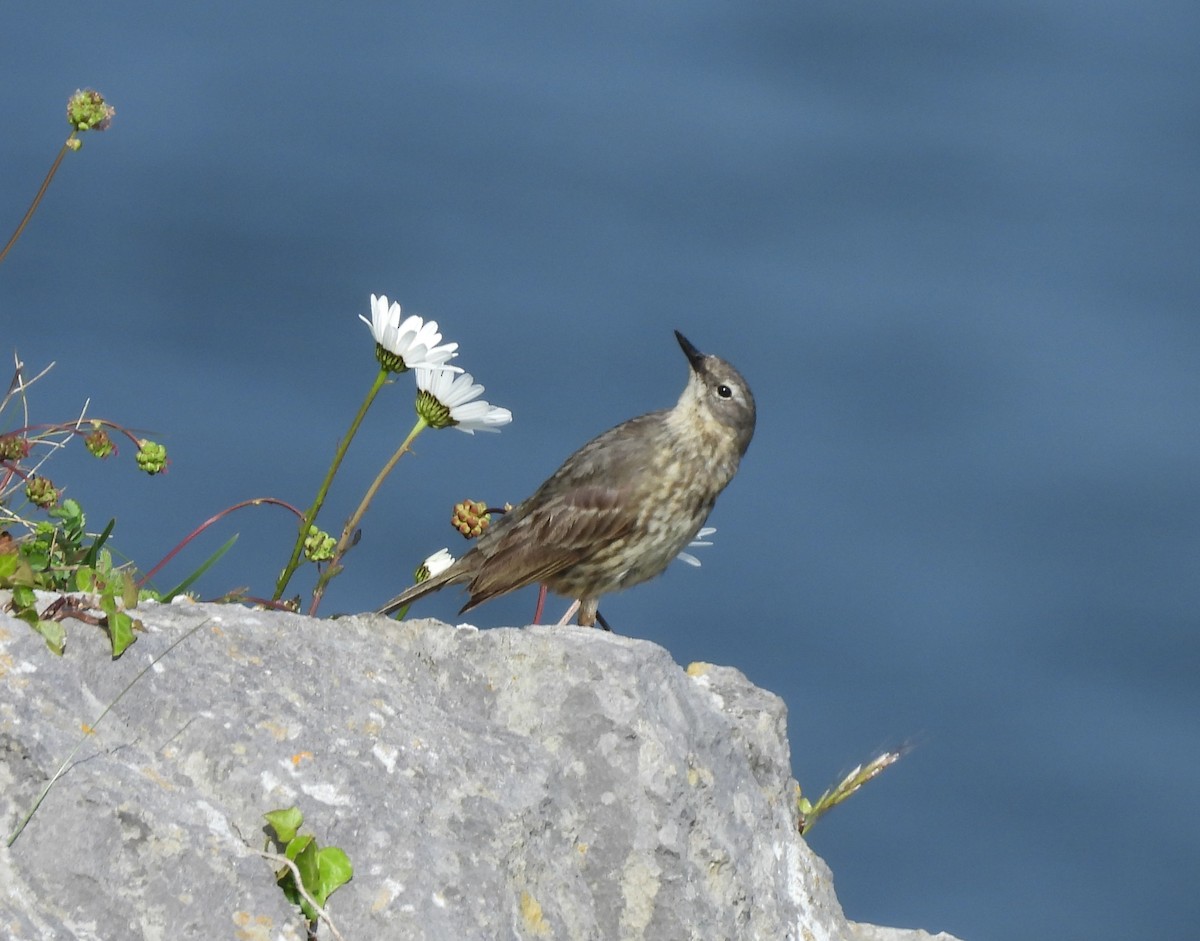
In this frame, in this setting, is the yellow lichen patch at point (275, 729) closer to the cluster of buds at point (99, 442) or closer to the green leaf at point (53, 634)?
the green leaf at point (53, 634)

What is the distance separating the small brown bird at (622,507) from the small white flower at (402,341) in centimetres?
138

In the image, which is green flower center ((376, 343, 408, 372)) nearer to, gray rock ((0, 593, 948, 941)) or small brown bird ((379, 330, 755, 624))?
gray rock ((0, 593, 948, 941))

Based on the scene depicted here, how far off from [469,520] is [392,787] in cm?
205

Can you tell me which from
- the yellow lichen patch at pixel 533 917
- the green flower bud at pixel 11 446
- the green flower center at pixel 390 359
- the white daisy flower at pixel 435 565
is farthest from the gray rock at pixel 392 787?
the white daisy flower at pixel 435 565

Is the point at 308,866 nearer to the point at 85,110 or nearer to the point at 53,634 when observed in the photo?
the point at 53,634

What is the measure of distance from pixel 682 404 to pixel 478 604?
4.25 ft

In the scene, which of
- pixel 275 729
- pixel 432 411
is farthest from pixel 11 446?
pixel 275 729

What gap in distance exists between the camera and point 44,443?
5.23 meters

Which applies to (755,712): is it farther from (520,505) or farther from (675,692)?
(520,505)

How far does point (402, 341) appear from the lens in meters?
5.22

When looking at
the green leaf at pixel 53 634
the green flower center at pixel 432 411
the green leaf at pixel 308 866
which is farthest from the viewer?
the green flower center at pixel 432 411

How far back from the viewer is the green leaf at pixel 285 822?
3.48m

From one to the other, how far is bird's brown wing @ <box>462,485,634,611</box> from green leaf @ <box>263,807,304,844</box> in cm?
312

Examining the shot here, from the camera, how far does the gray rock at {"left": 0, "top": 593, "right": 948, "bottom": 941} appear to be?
132 inches
